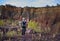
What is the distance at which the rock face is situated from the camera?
8.13ft

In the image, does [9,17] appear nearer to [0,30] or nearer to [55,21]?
[0,30]

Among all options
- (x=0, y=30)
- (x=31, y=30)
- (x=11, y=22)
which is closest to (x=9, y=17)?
(x=11, y=22)

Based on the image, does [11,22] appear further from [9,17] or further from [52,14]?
[52,14]

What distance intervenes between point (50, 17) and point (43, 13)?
125 millimetres

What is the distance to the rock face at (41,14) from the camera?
2477 millimetres

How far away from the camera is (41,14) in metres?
2.49

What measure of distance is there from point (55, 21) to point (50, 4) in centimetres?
27

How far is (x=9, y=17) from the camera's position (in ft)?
8.18

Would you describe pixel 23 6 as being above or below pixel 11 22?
above

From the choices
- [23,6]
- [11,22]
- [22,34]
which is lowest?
[22,34]

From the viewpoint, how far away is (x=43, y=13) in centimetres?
249

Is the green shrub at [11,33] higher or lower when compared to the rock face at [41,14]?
lower

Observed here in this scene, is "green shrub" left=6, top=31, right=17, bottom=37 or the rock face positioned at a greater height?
the rock face

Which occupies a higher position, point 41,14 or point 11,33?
point 41,14
